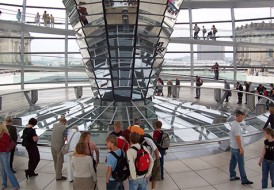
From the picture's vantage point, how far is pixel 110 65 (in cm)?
1272

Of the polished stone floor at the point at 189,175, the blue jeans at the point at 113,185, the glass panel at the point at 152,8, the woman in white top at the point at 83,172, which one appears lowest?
the polished stone floor at the point at 189,175

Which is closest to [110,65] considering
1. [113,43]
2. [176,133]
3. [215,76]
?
[113,43]

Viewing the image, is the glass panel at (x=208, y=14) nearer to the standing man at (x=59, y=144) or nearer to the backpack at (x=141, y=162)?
the standing man at (x=59, y=144)

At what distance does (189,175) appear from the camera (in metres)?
7.55

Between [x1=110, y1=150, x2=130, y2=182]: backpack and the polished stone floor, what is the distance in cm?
182

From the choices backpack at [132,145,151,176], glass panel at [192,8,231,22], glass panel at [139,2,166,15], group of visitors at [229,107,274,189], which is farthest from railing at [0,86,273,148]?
glass panel at [192,8,231,22]

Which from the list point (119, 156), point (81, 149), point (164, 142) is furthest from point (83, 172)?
point (164, 142)

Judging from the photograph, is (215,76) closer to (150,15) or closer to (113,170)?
(150,15)

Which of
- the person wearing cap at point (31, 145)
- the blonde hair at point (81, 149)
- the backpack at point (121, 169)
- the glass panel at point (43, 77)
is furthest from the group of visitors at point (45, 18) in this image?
the backpack at point (121, 169)

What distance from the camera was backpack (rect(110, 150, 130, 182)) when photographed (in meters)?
4.95

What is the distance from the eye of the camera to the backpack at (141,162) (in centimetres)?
495

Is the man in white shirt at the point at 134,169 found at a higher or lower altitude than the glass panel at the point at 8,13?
lower

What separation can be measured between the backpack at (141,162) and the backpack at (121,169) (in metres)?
0.16

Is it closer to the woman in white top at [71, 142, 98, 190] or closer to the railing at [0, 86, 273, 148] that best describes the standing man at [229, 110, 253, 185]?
the railing at [0, 86, 273, 148]
